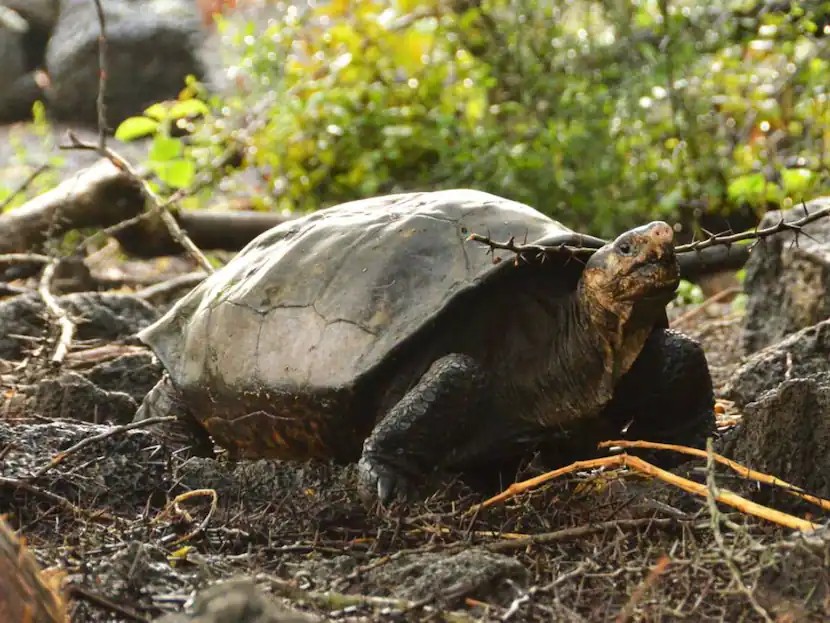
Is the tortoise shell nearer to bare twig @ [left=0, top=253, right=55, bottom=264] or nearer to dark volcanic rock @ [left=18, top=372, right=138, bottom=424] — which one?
dark volcanic rock @ [left=18, top=372, right=138, bottom=424]

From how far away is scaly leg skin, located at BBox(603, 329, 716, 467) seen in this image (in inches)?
120

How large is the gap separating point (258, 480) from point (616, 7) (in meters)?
5.56

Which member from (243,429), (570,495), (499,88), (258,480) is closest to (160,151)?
(499,88)

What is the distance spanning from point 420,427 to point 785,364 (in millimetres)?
1459

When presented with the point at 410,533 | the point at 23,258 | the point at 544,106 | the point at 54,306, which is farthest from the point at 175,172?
the point at 410,533

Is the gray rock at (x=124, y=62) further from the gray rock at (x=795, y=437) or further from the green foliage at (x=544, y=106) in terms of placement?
the gray rock at (x=795, y=437)

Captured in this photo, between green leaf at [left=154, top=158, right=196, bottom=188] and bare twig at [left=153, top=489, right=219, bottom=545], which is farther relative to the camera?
green leaf at [left=154, top=158, right=196, bottom=188]

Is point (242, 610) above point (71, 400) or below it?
above

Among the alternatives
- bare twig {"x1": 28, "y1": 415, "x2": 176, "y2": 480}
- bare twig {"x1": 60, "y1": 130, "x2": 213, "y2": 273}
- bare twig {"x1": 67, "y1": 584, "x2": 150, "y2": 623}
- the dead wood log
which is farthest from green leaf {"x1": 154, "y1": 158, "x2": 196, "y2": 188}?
bare twig {"x1": 67, "y1": 584, "x2": 150, "y2": 623}

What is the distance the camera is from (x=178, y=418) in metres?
3.54

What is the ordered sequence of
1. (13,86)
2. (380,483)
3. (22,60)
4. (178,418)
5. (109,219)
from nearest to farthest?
(380,483) < (178,418) < (109,219) < (13,86) < (22,60)

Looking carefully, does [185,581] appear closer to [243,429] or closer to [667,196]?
[243,429]

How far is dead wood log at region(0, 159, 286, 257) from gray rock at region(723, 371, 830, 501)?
3.73 meters

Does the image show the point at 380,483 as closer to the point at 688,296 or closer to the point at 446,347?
the point at 446,347
